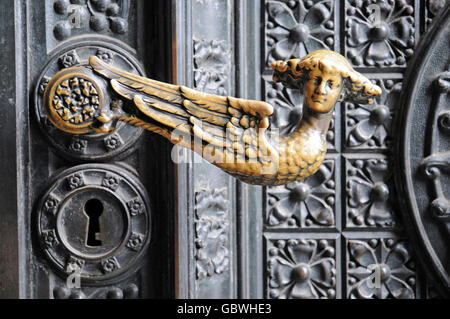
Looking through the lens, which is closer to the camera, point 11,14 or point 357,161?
point 11,14

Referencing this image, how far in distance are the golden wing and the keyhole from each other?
0.18 m

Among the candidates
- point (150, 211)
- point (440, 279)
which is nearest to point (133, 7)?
point (150, 211)

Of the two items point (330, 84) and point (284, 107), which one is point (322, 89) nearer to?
point (330, 84)

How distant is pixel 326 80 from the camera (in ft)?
1.47

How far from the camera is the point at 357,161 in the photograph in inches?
25.6

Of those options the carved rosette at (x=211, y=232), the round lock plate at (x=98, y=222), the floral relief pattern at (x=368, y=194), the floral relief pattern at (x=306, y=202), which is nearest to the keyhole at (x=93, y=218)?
the round lock plate at (x=98, y=222)

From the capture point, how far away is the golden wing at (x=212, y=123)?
0.46 meters

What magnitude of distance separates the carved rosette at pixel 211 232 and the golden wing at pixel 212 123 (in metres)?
0.14

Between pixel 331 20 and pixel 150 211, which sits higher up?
pixel 331 20

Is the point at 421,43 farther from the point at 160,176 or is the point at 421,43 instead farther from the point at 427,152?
the point at 160,176

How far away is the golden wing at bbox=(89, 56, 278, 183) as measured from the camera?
0.46 meters

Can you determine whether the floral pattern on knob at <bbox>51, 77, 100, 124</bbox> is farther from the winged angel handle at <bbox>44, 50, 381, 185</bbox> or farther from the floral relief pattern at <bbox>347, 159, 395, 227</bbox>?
the floral relief pattern at <bbox>347, 159, 395, 227</bbox>

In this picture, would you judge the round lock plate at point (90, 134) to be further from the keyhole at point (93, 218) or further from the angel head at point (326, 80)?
the angel head at point (326, 80)
